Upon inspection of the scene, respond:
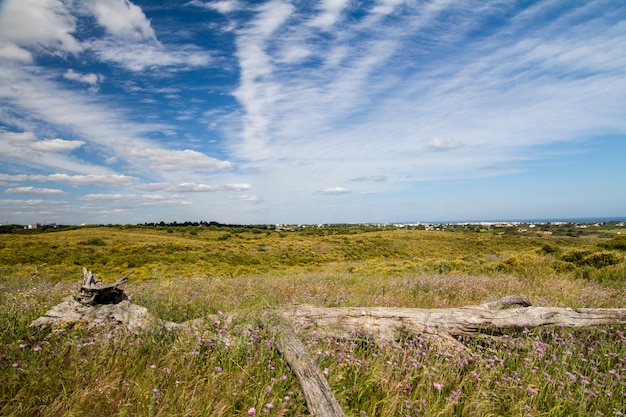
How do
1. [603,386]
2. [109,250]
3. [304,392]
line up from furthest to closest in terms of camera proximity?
[109,250] < [603,386] < [304,392]

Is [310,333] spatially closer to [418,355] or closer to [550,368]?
[418,355]

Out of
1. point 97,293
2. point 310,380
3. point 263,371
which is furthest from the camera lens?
point 97,293

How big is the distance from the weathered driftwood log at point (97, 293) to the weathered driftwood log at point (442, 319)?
281cm

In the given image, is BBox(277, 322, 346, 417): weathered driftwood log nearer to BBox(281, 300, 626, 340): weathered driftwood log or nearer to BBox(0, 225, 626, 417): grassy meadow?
BBox(0, 225, 626, 417): grassy meadow

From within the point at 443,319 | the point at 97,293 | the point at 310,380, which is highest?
the point at 97,293

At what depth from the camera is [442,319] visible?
4.84 meters

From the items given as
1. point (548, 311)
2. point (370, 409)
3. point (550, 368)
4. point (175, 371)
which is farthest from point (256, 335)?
point (548, 311)

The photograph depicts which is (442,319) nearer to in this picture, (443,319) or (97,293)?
(443,319)

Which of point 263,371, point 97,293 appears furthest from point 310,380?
point 97,293

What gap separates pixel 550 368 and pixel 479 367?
37.8 inches

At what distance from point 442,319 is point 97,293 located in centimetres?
555

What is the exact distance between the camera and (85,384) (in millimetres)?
2732

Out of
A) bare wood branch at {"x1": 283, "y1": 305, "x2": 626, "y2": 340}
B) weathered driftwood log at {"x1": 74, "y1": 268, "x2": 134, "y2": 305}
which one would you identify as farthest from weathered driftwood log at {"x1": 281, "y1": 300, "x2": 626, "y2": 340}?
weathered driftwood log at {"x1": 74, "y1": 268, "x2": 134, "y2": 305}

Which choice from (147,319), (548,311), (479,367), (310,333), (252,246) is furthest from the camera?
(252,246)
